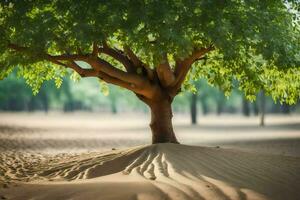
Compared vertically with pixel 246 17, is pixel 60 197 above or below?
below

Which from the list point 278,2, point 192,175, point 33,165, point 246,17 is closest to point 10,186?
point 192,175

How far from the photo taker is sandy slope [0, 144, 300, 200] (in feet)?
25.4

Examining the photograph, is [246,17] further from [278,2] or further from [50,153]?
[50,153]

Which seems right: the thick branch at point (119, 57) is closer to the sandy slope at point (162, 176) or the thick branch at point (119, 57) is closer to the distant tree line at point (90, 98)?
the sandy slope at point (162, 176)

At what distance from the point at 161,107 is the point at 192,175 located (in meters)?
Result: 5.89

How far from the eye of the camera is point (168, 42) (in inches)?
416

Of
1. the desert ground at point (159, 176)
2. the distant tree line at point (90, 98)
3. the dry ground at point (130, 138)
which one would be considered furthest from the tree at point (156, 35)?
the distant tree line at point (90, 98)

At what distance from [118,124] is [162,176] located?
37.8 m

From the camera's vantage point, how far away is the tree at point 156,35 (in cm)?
1020

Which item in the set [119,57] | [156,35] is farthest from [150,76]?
[156,35]

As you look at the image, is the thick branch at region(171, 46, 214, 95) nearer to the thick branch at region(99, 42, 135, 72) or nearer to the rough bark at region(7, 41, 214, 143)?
the rough bark at region(7, 41, 214, 143)

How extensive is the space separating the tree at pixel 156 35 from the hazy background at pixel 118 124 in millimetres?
3312

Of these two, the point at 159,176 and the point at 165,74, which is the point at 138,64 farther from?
the point at 159,176

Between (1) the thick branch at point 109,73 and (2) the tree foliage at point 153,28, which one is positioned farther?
(1) the thick branch at point 109,73
